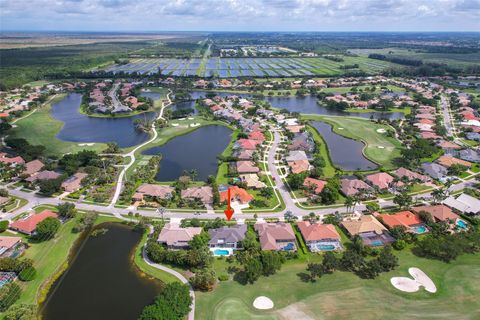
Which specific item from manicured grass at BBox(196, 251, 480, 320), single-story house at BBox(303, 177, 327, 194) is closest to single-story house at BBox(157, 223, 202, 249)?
manicured grass at BBox(196, 251, 480, 320)

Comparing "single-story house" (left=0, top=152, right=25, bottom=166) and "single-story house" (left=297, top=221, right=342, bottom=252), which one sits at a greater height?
"single-story house" (left=0, top=152, right=25, bottom=166)

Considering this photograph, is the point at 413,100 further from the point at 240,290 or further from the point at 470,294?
the point at 240,290

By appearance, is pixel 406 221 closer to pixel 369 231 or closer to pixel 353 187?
pixel 369 231

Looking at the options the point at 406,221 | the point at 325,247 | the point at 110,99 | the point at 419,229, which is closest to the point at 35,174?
the point at 325,247

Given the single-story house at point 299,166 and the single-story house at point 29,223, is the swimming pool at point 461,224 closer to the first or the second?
the single-story house at point 299,166

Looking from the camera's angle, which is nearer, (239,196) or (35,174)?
(239,196)

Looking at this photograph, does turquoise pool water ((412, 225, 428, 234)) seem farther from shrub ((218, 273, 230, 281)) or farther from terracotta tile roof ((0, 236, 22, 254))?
terracotta tile roof ((0, 236, 22, 254))
